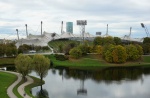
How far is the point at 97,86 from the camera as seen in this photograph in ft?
188

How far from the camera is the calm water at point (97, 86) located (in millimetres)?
49344

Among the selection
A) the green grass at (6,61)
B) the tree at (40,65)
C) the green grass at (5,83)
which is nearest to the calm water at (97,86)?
the tree at (40,65)

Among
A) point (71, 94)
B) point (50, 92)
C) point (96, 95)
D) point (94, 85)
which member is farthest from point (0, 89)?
point (94, 85)

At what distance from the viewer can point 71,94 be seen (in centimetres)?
4906

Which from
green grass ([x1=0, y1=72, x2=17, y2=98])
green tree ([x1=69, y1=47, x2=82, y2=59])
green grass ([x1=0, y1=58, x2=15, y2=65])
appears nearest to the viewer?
green grass ([x1=0, y1=72, x2=17, y2=98])

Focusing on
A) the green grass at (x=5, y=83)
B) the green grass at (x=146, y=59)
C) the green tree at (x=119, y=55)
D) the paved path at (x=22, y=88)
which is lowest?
the paved path at (x=22, y=88)

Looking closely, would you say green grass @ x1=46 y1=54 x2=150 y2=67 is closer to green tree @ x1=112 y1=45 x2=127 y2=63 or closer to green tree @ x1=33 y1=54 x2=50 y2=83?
green tree @ x1=112 y1=45 x2=127 y2=63

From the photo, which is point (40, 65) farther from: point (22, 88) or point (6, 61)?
point (6, 61)

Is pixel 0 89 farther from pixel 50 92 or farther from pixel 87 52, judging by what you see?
pixel 87 52

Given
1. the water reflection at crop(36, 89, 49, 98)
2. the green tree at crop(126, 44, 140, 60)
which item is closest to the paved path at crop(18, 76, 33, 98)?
the water reflection at crop(36, 89, 49, 98)

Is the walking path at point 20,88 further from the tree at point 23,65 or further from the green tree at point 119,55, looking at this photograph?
the green tree at point 119,55

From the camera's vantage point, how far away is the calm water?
4934 cm

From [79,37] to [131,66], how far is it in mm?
91318

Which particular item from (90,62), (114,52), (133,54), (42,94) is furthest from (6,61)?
(42,94)
